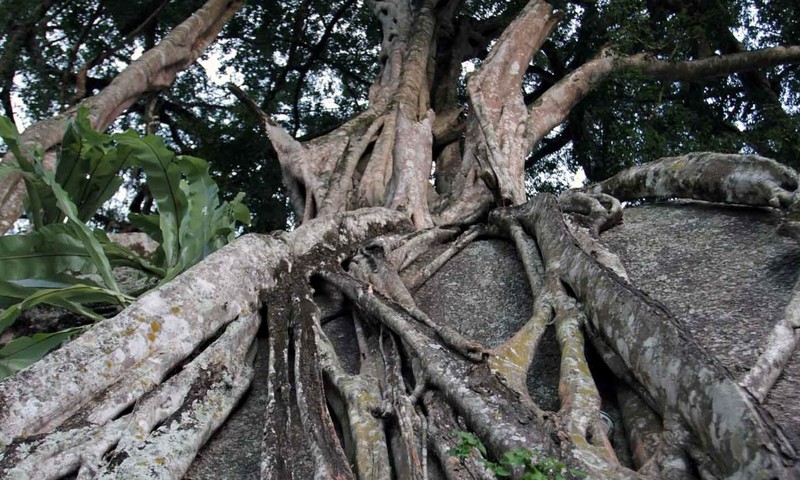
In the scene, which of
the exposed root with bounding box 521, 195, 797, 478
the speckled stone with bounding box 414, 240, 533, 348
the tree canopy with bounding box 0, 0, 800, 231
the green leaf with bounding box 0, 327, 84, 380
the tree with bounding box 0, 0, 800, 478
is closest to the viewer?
the exposed root with bounding box 521, 195, 797, 478

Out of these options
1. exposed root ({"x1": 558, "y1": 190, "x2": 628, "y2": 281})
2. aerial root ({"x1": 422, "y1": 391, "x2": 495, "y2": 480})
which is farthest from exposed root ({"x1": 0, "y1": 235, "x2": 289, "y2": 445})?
exposed root ({"x1": 558, "y1": 190, "x2": 628, "y2": 281})

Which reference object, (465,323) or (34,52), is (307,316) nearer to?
(465,323)

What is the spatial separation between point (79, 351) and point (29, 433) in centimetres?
36

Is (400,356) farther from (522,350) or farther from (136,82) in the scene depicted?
(136,82)

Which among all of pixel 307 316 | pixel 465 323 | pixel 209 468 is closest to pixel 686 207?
pixel 465 323

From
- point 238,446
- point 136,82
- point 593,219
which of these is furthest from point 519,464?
point 136,82

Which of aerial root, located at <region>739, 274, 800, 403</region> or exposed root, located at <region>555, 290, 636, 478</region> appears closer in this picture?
exposed root, located at <region>555, 290, 636, 478</region>

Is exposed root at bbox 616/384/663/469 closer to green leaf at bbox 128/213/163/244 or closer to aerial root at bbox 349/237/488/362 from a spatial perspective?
aerial root at bbox 349/237/488/362

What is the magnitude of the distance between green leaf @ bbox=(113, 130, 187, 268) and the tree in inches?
16.7

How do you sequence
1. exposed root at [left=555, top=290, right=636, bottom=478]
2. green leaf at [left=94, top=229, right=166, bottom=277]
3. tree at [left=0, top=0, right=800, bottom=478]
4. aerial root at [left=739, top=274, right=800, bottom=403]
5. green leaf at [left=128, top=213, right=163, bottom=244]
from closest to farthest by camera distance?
exposed root at [left=555, top=290, right=636, bottom=478] → tree at [left=0, top=0, right=800, bottom=478] → aerial root at [left=739, top=274, right=800, bottom=403] → green leaf at [left=94, top=229, right=166, bottom=277] → green leaf at [left=128, top=213, right=163, bottom=244]

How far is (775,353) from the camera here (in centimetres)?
282

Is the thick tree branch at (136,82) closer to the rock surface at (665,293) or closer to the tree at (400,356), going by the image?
the tree at (400,356)

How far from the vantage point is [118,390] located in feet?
9.53

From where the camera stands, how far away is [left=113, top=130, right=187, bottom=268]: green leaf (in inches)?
156
